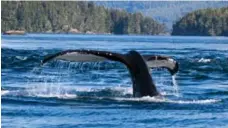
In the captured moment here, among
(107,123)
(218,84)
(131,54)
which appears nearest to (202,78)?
(218,84)

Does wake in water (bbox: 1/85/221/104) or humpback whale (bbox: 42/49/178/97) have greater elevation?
humpback whale (bbox: 42/49/178/97)

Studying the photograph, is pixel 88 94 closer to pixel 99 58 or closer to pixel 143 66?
pixel 143 66

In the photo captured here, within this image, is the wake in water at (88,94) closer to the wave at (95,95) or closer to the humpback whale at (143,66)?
the wave at (95,95)

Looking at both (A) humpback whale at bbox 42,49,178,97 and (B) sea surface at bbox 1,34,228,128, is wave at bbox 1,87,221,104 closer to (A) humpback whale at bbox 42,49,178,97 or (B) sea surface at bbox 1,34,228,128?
(B) sea surface at bbox 1,34,228,128

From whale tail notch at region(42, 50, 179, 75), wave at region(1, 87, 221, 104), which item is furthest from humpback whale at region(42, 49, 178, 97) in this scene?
wave at region(1, 87, 221, 104)

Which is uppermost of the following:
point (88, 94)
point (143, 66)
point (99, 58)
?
point (99, 58)

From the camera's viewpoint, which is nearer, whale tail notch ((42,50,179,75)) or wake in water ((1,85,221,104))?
whale tail notch ((42,50,179,75))

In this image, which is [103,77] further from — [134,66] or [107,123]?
[107,123]

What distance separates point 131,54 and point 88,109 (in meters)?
2.04

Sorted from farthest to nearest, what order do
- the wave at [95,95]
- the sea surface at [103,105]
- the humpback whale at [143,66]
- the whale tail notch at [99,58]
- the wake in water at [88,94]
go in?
the wake in water at [88,94]
the wave at [95,95]
the humpback whale at [143,66]
the whale tail notch at [99,58]
the sea surface at [103,105]

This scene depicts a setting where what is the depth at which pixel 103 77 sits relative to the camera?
2814 cm

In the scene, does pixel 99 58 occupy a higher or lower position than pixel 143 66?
higher

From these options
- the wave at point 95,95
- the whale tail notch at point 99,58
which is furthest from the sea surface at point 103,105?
the whale tail notch at point 99,58

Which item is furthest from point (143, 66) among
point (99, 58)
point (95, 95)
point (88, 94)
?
point (88, 94)
